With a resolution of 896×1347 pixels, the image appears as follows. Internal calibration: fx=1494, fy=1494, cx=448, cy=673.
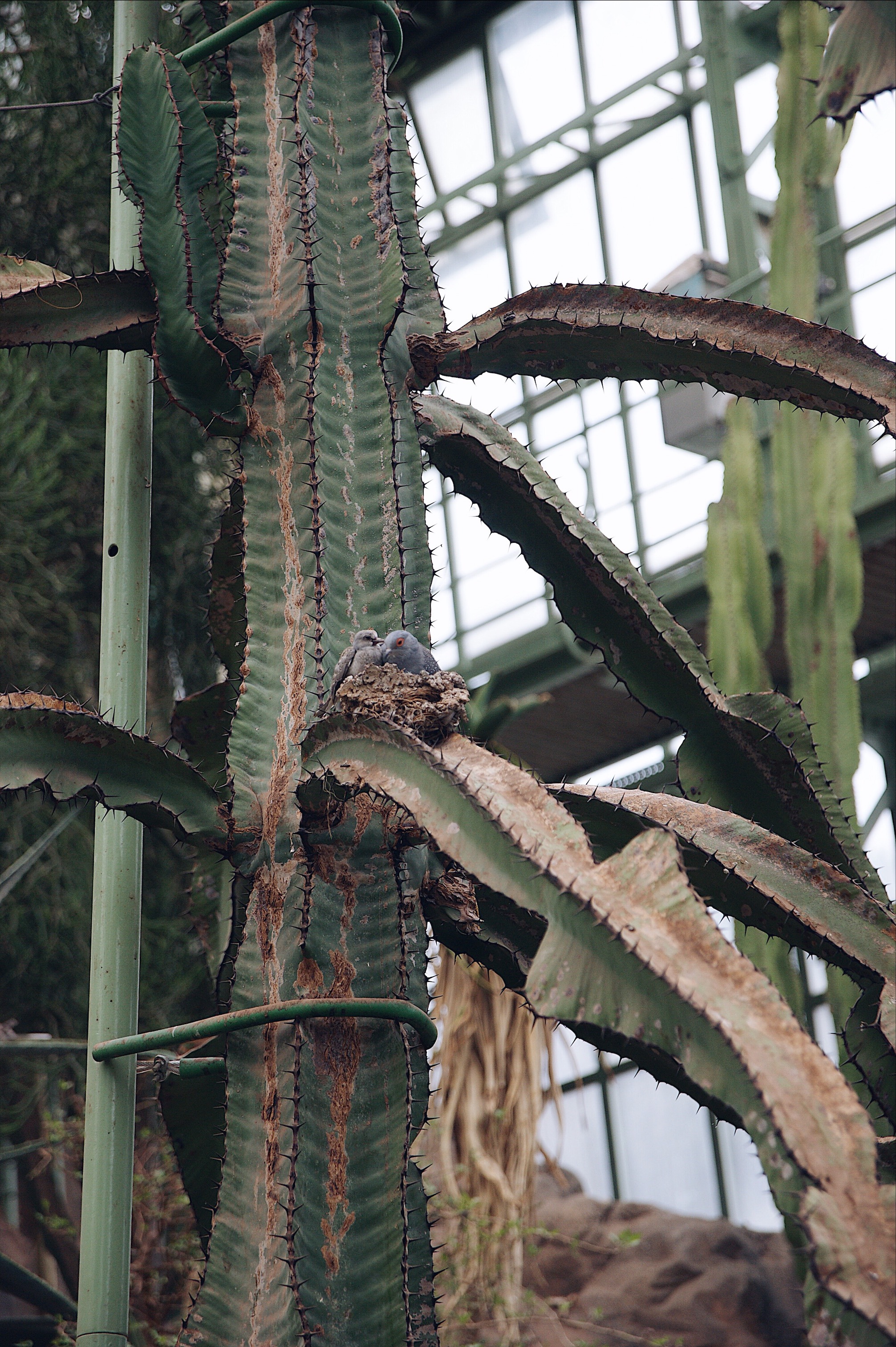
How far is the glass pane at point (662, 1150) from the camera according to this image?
32.8 ft

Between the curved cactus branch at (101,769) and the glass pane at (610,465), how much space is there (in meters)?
8.81

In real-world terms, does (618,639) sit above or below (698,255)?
below

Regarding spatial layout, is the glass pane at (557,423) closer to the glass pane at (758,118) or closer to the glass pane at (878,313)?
the glass pane at (758,118)

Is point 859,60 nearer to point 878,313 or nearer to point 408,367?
point 408,367

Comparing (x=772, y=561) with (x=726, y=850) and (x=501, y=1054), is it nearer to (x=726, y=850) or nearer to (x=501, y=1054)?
(x=501, y=1054)

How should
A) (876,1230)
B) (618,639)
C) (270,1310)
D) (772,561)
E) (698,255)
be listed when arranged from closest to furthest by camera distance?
(876,1230), (270,1310), (618,639), (772,561), (698,255)

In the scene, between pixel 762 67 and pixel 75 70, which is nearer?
pixel 75 70

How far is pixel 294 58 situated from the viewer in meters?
2.09

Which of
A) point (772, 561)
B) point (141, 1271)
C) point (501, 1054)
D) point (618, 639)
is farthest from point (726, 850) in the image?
point (772, 561)

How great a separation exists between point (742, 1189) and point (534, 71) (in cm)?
872

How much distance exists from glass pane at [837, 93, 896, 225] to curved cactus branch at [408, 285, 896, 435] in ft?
26.5

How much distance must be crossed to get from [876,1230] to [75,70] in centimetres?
605

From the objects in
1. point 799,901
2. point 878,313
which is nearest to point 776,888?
point 799,901

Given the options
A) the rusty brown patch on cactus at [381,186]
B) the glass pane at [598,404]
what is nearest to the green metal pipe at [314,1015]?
the rusty brown patch on cactus at [381,186]
